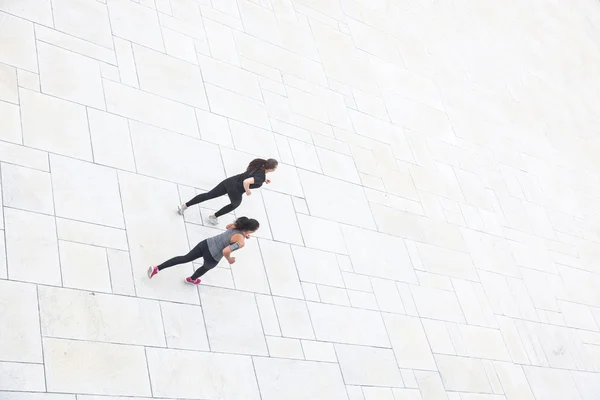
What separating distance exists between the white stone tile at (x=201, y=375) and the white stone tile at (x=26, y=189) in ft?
7.19

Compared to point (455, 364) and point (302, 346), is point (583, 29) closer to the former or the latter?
point (455, 364)

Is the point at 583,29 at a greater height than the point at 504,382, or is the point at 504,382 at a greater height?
the point at 583,29

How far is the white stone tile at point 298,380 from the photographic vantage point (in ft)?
28.0

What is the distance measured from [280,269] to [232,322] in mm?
1274

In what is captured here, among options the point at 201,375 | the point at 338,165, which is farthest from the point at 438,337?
the point at 201,375

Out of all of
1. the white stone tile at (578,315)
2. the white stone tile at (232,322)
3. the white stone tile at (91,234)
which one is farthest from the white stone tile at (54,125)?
the white stone tile at (578,315)

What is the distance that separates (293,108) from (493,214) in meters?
4.60

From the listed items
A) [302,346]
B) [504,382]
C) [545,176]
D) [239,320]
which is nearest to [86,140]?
[239,320]

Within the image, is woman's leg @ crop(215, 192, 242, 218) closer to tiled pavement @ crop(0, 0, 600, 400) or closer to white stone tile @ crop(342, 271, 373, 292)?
tiled pavement @ crop(0, 0, 600, 400)

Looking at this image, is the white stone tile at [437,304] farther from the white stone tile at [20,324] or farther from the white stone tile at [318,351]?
the white stone tile at [20,324]

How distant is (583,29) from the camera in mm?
21172

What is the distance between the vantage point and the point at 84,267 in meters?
8.10

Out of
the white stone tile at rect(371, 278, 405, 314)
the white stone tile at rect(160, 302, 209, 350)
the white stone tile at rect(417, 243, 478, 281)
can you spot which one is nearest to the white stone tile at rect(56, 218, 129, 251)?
the white stone tile at rect(160, 302, 209, 350)

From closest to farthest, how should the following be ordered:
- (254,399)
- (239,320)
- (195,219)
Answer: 1. (254,399)
2. (239,320)
3. (195,219)
